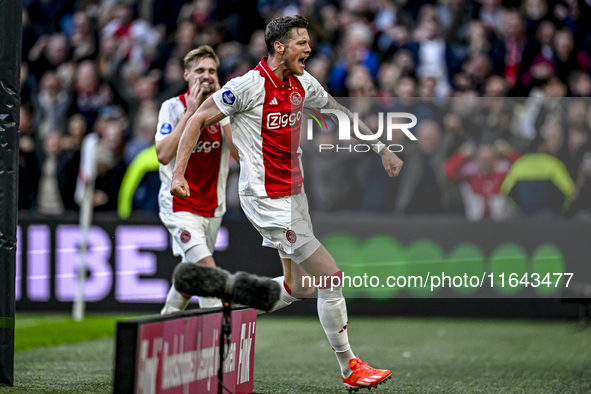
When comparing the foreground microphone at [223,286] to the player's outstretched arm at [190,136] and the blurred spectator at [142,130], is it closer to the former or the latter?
the player's outstretched arm at [190,136]

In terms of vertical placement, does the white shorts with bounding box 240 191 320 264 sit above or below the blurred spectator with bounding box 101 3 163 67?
below

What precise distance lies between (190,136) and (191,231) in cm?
123

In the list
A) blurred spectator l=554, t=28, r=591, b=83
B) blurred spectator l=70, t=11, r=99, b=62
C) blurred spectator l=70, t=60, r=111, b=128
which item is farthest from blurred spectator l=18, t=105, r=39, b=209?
blurred spectator l=554, t=28, r=591, b=83

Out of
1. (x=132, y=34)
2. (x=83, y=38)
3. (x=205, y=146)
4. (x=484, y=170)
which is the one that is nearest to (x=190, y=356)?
(x=205, y=146)

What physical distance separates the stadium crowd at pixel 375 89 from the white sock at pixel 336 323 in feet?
11.1

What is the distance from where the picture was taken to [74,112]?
38.2 feet

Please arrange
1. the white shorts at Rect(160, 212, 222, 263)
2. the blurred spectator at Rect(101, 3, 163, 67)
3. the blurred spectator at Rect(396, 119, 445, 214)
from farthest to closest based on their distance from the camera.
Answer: the blurred spectator at Rect(101, 3, 163, 67) → the blurred spectator at Rect(396, 119, 445, 214) → the white shorts at Rect(160, 212, 222, 263)

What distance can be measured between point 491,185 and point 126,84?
5.89m

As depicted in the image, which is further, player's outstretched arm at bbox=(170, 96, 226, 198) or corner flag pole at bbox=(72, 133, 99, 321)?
corner flag pole at bbox=(72, 133, 99, 321)

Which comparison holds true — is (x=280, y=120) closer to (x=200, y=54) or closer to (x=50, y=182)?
(x=200, y=54)

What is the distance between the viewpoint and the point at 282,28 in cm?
473

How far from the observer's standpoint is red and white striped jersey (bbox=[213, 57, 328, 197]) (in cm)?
480

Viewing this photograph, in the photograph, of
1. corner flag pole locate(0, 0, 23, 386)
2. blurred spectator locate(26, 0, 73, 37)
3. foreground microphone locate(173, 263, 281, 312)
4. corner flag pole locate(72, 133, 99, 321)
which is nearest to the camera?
foreground microphone locate(173, 263, 281, 312)

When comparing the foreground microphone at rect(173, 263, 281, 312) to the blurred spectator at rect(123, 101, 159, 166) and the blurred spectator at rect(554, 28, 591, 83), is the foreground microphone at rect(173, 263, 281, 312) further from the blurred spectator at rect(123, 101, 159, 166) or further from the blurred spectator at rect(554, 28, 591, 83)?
the blurred spectator at rect(554, 28, 591, 83)
